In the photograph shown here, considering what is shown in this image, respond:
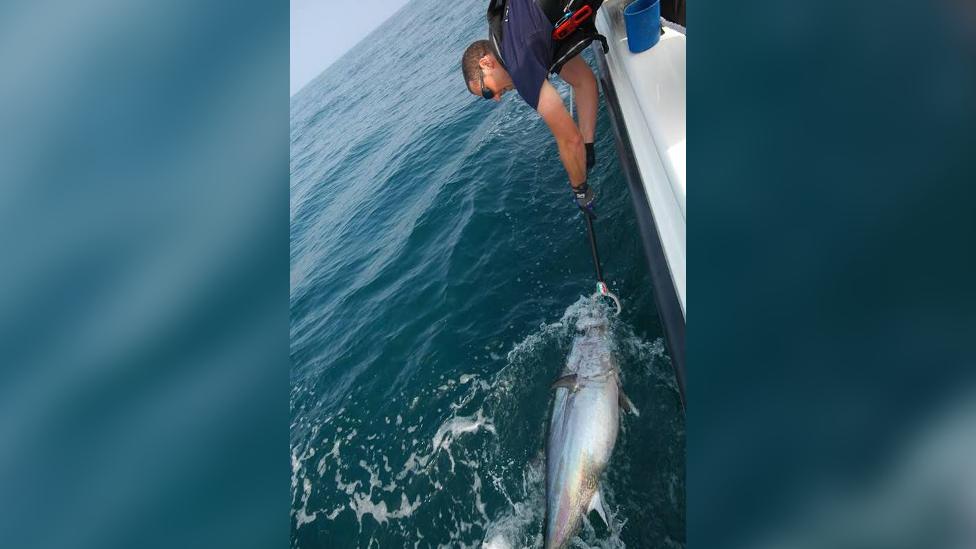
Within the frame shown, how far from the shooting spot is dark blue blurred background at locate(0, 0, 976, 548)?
450mm

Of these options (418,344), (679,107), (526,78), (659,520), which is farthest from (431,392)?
(679,107)

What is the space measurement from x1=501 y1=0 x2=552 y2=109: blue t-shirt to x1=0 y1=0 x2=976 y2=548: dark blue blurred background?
188 cm

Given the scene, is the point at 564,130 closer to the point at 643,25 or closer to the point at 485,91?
the point at 485,91

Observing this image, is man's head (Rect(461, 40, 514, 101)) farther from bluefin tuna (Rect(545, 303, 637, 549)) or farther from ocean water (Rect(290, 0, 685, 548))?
bluefin tuna (Rect(545, 303, 637, 549))

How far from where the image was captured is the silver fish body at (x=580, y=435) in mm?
2221

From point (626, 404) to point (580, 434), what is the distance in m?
0.32

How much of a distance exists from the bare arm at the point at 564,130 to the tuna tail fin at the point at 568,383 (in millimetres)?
1149

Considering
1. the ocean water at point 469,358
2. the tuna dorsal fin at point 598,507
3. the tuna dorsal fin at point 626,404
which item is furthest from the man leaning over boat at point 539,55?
the tuna dorsal fin at point 598,507
